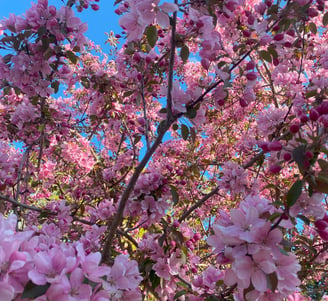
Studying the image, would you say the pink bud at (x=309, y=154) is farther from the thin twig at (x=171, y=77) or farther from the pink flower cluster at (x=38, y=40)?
the pink flower cluster at (x=38, y=40)

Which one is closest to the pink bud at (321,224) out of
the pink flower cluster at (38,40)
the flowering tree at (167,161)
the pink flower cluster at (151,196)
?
the flowering tree at (167,161)

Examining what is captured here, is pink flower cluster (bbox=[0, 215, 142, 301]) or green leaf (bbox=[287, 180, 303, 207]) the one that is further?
green leaf (bbox=[287, 180, 303, 207])

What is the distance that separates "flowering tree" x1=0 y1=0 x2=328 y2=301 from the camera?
3.33 feet

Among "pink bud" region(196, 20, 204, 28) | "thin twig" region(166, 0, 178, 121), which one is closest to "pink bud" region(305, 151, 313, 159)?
"thin twig" region(166, 0, 178, 121)

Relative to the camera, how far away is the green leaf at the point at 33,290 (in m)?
0.79

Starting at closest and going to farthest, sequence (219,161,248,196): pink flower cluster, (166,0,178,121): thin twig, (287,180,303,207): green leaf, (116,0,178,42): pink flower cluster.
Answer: (287,180,303,207): green leaf, (116,0,178,42): pink flower cluster, (166,0,178,121): thin twig, (219,161,248,196): pink flower cluster

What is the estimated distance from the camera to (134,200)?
199 cm

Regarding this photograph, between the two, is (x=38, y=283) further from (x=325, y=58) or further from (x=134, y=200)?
(x=325, y=58)

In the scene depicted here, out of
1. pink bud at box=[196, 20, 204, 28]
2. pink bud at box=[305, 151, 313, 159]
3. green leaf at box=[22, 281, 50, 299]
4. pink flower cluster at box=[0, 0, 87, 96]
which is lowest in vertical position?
green leaf at box=[22, 281, 50, 299]

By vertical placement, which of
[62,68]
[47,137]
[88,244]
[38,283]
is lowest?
[38,283]

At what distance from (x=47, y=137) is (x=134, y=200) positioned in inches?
47.4

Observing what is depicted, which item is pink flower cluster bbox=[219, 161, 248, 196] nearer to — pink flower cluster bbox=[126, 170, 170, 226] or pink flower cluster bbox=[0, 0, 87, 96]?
pink flower cluster bbox=[126, 170, 170, 226]

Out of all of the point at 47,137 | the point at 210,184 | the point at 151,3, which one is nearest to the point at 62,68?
the point at 47,137

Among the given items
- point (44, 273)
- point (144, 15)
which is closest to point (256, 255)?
point (44, 273)
